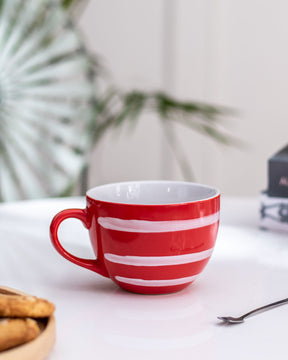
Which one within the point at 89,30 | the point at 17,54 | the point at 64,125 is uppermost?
the point at 89,30

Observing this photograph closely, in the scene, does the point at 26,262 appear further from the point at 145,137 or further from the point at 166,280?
the point at 145,137

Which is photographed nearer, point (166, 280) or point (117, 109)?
point (166, 280)

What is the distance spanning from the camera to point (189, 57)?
5.92 feet

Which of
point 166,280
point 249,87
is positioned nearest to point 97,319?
point 166,280

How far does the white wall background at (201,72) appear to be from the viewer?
1748 millimetres

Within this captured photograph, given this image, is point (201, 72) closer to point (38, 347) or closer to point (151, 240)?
point (151, 240)

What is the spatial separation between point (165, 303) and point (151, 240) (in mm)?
49

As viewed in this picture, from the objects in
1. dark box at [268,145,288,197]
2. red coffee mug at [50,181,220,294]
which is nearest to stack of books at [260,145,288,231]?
dark box at [268,145,288,197]

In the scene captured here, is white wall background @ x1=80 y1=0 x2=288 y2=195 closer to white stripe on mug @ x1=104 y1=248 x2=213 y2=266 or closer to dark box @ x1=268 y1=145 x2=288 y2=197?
dark box @ x1=268 y1=145 x2=288 y2=197

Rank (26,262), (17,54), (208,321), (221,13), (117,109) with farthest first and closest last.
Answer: (117,109), (221,13), (17,54), (26,262), (208,321)

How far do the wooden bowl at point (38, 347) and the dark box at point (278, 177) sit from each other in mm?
377

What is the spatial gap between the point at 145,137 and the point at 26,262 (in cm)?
136

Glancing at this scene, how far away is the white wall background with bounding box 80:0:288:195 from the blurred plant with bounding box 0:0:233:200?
559mm

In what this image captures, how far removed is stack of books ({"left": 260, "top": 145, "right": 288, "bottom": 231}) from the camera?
64 centimetres
